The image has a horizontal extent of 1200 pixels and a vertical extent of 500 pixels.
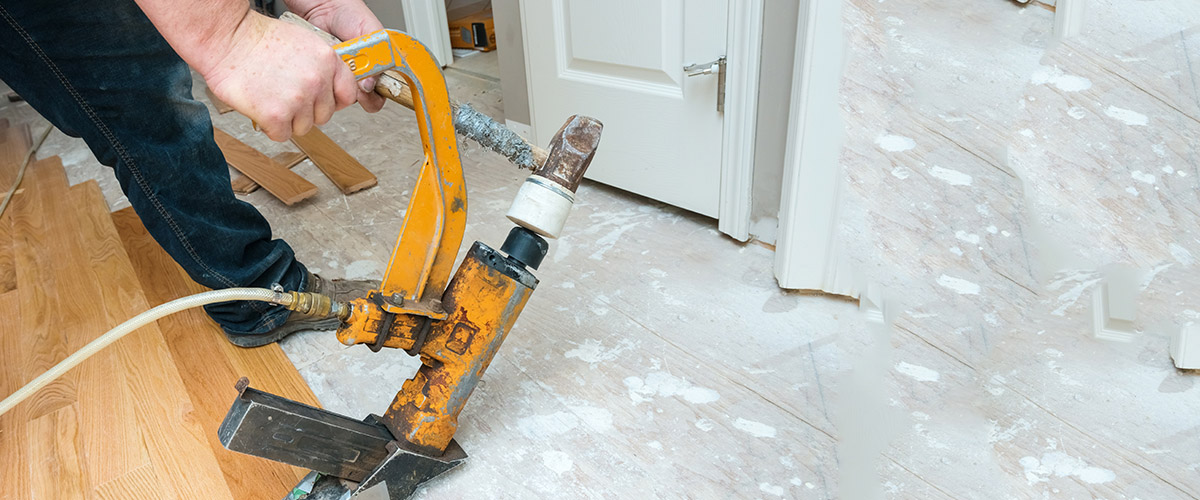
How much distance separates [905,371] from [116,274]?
1.80 meters

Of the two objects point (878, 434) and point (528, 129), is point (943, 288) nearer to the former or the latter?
point (878, 434)

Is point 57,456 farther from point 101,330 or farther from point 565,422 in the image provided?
point 565,422

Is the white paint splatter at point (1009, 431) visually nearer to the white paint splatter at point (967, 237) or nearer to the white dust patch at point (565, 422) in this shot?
the white paint splatter at point (967, 237)

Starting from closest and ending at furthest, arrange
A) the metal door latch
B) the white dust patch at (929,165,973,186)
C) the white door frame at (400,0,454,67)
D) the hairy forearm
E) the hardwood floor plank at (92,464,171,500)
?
the hairy forearm, the white dust patch at (929,165,973,186), the hardwood floor plank at (92,464,171,500), the metal door latch, the white door frame at (400,0,454,67)

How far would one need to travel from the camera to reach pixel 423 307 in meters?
1.00

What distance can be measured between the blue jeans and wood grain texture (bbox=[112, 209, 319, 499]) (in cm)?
7

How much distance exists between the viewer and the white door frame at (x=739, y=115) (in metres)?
1.47

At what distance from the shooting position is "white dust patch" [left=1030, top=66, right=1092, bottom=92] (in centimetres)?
89

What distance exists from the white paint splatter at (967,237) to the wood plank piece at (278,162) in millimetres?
1930

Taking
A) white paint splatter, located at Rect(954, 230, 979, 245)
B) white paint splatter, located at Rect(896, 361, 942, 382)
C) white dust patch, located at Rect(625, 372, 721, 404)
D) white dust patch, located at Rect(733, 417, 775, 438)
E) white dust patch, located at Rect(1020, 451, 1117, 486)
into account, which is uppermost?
white paint splatter, located at Rect(954, 230, 979, 245)

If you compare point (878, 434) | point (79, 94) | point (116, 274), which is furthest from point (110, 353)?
point (878, 434)

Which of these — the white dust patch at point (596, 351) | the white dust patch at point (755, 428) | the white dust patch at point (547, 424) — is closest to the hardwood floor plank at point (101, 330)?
the white dust patch at point (547, 424)

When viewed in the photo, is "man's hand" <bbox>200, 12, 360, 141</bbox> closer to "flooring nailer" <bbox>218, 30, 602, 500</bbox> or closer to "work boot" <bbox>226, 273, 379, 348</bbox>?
"flooring nailer" <bbox>218, 30, 602, 500</bbox>

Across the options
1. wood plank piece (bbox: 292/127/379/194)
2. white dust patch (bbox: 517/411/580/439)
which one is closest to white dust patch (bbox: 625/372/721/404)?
white dust patch (bbox: 517/411/580/439)
